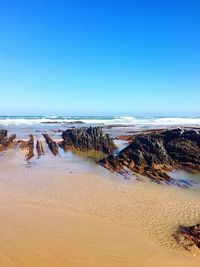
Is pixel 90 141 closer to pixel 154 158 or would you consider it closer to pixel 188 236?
pixel 154 158

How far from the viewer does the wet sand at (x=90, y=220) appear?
561 cm

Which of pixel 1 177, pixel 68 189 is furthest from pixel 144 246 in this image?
pixel 1 177

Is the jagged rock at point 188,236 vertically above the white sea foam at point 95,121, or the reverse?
the white sea foam at point 95,121

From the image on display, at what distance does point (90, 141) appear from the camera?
67.9ft

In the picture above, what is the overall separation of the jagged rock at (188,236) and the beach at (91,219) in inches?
5.8

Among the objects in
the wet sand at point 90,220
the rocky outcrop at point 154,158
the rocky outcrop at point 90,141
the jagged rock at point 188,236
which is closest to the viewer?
the wet sand at point 90,220

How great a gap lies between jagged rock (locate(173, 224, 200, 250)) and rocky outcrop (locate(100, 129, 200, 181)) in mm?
5096

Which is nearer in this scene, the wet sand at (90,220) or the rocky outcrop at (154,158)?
the wet sand at (90,220)

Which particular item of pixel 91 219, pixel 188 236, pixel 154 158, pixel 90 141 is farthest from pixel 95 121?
pixel 188 236

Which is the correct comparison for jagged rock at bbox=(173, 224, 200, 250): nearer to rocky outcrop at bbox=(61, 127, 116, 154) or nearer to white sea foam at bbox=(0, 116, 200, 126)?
rocky outcrop at bbox=(61, 127, 116, 154)

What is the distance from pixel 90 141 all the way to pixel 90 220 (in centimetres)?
1346

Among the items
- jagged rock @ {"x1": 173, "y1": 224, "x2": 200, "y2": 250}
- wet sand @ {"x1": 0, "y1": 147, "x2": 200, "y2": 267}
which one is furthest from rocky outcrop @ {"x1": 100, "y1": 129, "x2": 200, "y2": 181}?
jagged rock @ {"x1": 173, "y1": 224, "x2": 200, "y2": 250}

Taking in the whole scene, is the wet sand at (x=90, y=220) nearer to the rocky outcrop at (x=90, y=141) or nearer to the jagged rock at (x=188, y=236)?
the jagged rock at (x=188, y=236)

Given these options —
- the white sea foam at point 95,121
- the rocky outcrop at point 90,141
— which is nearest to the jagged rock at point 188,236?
the rocky outcrop at point 90,141
